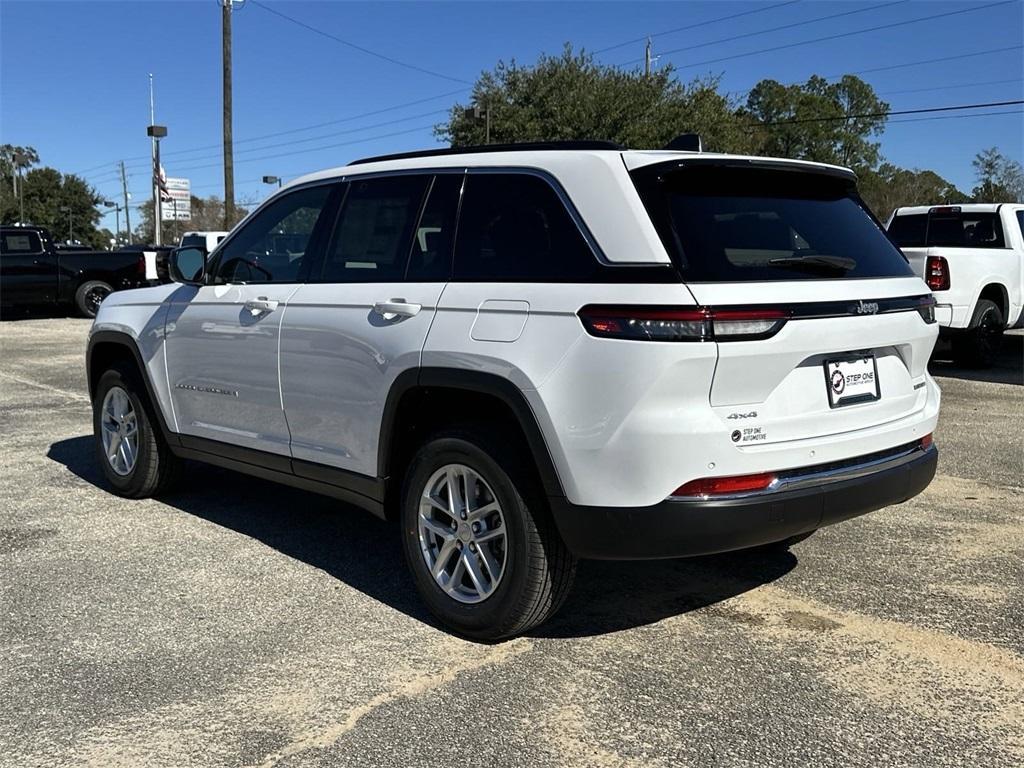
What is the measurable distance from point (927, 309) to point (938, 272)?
24.4 feet

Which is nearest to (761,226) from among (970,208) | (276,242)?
(276,242)

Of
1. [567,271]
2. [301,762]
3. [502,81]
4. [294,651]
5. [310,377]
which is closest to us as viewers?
[301,762]

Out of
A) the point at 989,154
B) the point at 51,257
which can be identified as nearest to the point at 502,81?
the point at 51,257

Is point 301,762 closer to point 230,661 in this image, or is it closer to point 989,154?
point 230,661

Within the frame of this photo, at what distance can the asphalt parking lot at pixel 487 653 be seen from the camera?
2.97 m

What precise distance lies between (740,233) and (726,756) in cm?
174

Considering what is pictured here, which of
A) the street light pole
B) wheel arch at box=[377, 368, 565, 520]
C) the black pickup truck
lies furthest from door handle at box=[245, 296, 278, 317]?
the street light pole

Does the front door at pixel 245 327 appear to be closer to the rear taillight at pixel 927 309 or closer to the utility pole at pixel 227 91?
the rear taillight at pixel 927 309

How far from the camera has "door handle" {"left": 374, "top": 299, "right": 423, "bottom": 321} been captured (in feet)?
12.8

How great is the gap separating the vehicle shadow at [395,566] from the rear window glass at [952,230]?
28.0ft

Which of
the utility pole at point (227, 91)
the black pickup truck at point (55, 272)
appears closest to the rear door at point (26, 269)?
the black pickup truck at point (55, 272)

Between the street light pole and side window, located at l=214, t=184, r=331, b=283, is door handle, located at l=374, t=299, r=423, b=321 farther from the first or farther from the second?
the street light pole

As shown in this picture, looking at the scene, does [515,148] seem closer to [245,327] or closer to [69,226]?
[245,327]

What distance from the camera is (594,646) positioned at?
3693 mm
